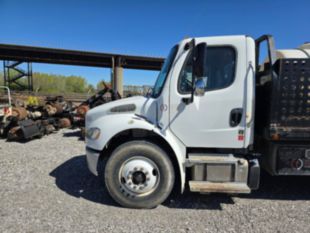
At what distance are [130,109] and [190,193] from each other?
1.80 m

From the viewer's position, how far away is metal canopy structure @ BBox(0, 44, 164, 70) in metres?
25.2

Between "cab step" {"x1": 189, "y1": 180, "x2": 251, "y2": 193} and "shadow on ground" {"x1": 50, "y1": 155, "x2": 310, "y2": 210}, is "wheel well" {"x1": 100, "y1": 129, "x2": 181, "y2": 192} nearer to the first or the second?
"cab step" {"x1": 189, "y1": 180, "x2": 251, "y2": 193}

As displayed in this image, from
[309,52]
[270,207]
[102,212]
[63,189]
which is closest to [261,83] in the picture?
[309,52]

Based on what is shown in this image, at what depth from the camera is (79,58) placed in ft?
91.9

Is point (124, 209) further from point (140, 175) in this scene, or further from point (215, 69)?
point (215, 69)

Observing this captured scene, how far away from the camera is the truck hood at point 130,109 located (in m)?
3.44

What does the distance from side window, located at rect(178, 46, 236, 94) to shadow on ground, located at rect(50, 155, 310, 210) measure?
5.83 ft

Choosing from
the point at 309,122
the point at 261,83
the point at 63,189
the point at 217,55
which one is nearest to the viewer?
the point at 309,122

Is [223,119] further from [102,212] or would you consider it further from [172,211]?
[102,212]

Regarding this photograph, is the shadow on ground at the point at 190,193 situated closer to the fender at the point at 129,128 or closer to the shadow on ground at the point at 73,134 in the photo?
the fender at the point at 129,128

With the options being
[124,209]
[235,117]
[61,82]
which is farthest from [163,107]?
[61,82]

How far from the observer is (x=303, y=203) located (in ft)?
11.9

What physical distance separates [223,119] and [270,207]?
159cm

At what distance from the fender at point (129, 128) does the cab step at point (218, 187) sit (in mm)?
213
